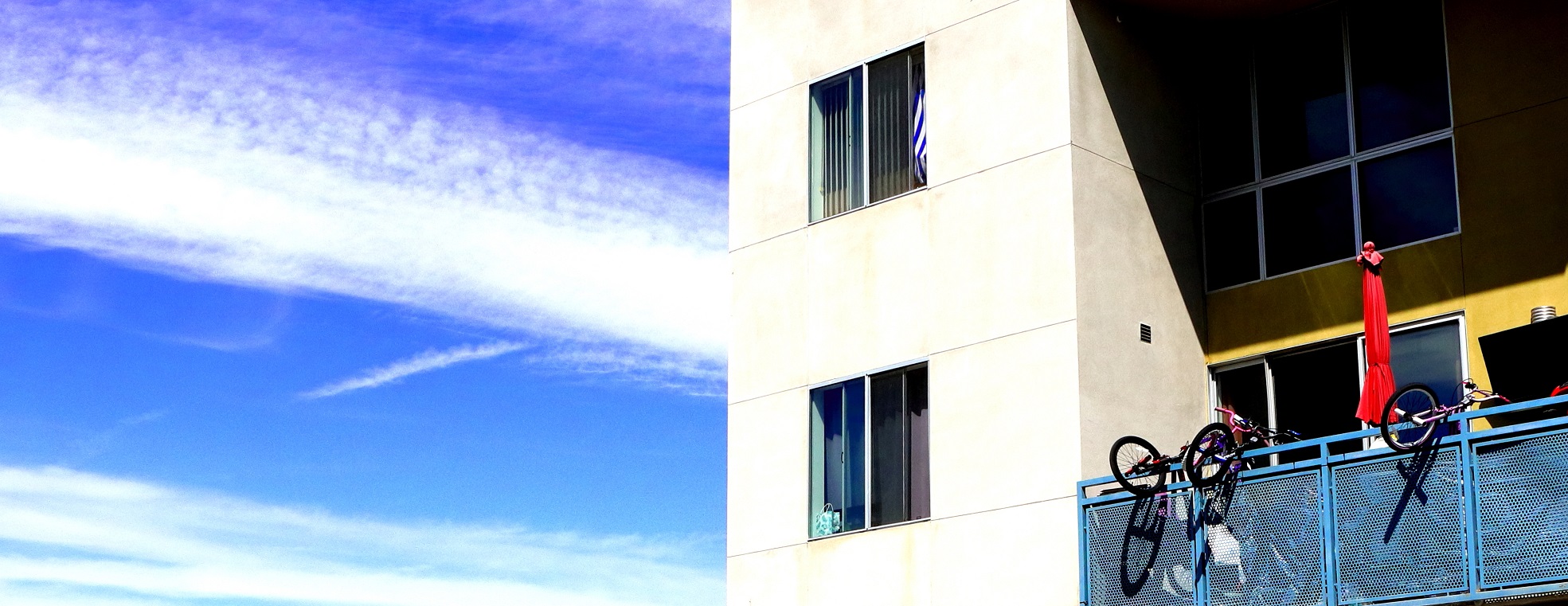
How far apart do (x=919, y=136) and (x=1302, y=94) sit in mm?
4761

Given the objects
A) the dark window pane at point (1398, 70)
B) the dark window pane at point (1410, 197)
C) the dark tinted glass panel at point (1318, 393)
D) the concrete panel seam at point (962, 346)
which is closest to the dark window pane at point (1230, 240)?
the dark tinted glass panel at point (1318, 393)

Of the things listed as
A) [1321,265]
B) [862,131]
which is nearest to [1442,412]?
[1321,265]

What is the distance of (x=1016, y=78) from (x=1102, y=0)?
1440 millimetres

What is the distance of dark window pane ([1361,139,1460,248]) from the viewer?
19672mm

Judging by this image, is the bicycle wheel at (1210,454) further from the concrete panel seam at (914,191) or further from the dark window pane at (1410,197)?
the concrete panel seam at (914,191)

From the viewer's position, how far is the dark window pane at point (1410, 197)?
19672 mm

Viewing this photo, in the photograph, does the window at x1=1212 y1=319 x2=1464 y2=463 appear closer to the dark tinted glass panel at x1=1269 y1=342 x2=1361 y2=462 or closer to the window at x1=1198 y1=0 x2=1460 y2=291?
the dark tinted glass panel at x1=1269 y1=342 x2=1361 y2=462

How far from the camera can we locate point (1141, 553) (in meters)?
18.6

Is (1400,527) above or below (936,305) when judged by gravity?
below

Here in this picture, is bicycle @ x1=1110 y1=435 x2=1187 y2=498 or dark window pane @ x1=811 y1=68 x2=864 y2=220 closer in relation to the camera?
bicycle @ x1=1110 y1=435 x2=1187 y2=498

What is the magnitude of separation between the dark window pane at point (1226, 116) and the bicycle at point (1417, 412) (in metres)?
5.59

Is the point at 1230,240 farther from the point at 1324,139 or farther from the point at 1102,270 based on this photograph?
the point at 1102,270

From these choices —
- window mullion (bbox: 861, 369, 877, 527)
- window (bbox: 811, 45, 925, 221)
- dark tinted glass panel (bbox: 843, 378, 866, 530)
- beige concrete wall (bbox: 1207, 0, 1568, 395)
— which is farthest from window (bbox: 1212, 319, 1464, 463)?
window (bbox: 811, 45, 925, 221)

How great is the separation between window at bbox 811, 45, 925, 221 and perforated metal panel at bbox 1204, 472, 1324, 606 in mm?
6715
